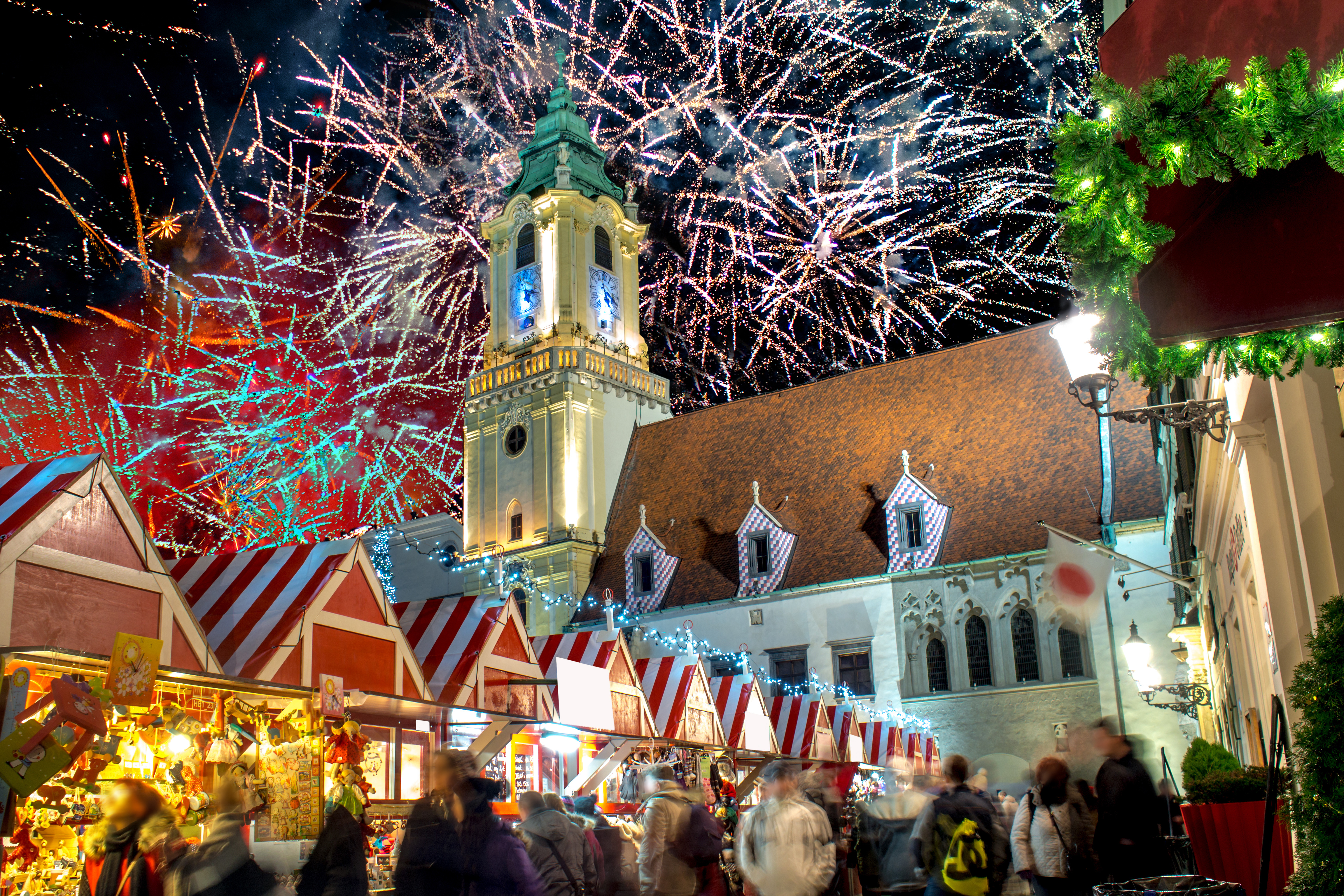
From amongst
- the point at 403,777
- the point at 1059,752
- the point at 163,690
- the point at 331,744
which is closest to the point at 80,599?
the point at 163,690

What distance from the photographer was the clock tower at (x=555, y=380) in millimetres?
38656

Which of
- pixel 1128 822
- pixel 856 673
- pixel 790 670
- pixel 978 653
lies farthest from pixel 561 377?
pixel 1128 822

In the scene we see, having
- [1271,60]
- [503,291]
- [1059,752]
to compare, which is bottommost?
[1059,752]

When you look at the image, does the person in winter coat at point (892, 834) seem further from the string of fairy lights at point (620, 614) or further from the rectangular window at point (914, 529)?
the rectangular window at point (914, 529)

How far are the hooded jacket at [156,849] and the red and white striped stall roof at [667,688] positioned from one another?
12.5m

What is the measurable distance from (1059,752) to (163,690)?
7238 millimetres

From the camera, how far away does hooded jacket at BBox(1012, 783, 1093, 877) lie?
709 cm

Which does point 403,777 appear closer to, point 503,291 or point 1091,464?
point 1091,464

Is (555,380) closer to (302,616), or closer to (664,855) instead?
(302,616)

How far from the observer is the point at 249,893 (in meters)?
5.55

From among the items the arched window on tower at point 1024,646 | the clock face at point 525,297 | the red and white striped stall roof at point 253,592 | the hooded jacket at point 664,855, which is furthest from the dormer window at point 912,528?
the hooded jacket at point 664,855

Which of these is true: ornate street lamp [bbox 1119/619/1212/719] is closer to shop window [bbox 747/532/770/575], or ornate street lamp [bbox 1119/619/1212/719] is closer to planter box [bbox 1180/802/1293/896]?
planter box [bbox 1180/802/1293/896]

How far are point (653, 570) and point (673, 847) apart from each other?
28.9 metres

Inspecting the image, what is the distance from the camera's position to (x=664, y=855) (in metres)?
7.50
